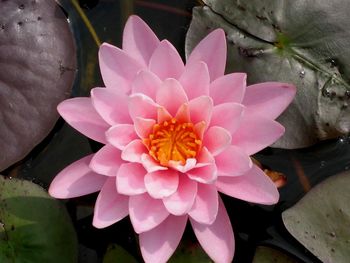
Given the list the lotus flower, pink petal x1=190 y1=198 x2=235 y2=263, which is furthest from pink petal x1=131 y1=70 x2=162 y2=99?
pink petal x1=190 y1=198 x2=235 y2=263

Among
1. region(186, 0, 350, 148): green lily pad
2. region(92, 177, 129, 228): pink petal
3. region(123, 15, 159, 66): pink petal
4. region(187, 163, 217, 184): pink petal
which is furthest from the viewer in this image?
→ region(186, 0, 350, 148): green lily pad

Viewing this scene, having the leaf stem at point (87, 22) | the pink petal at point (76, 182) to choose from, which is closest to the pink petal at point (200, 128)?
the pink petal at point (76, 182)

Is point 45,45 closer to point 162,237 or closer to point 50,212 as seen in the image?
point 50,212

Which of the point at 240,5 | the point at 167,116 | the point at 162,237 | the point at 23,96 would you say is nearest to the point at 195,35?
the point at 240,5

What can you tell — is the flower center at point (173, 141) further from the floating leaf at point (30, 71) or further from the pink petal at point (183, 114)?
the floating leaf at point (30, 71)

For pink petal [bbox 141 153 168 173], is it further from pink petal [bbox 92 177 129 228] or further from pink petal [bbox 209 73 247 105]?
pink petal [bbox 209 73 247 105]

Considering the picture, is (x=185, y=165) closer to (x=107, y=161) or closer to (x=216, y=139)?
(x=216, y=139)
